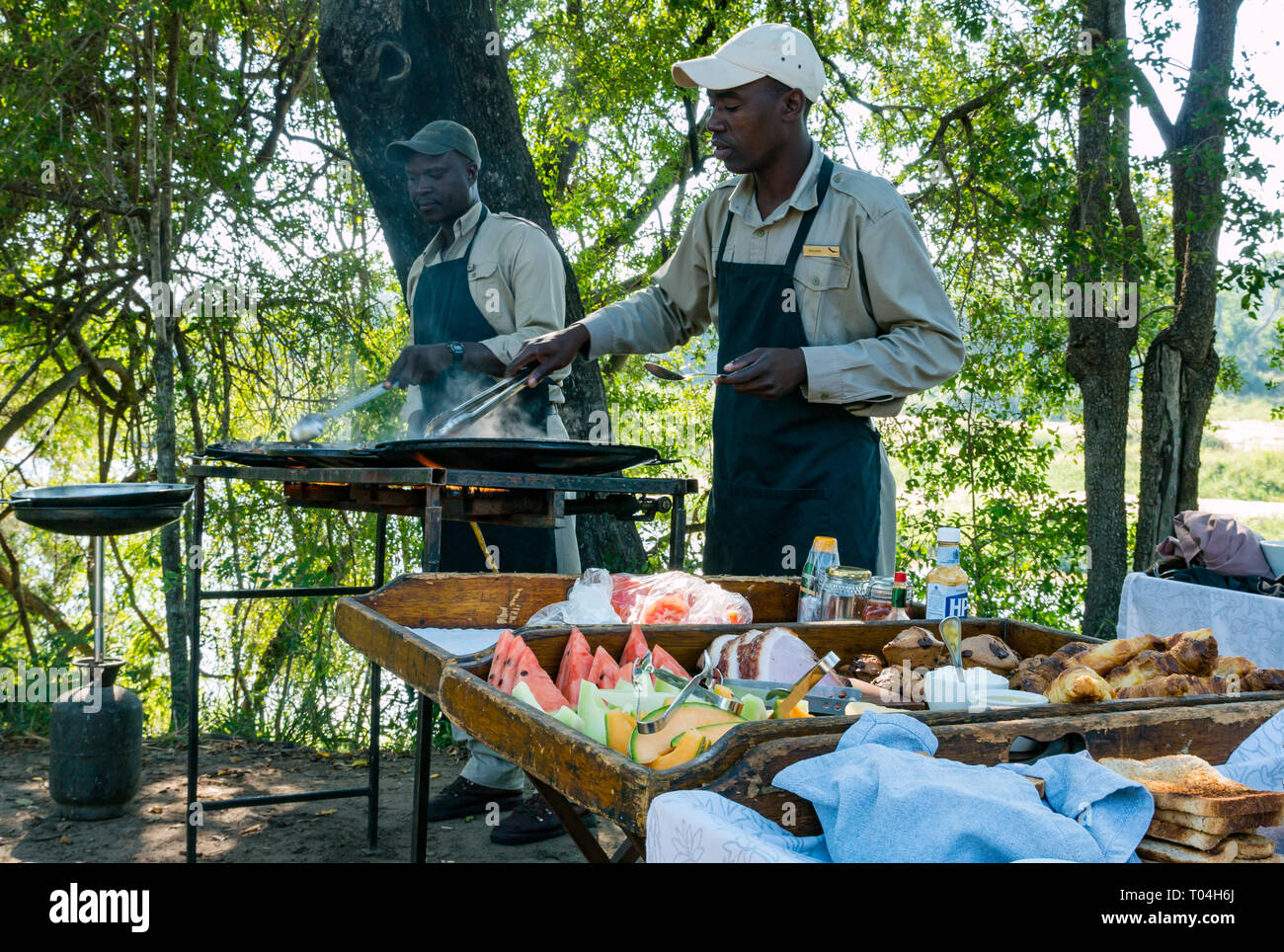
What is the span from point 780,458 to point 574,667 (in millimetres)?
1418

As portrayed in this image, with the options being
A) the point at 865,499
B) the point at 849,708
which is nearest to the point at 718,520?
the point at 865,499

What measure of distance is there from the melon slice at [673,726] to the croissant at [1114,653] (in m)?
0.75

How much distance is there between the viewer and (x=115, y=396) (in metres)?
9.38

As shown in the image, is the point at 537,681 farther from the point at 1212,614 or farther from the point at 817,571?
the point at 1212,614

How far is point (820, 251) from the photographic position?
10.6ft

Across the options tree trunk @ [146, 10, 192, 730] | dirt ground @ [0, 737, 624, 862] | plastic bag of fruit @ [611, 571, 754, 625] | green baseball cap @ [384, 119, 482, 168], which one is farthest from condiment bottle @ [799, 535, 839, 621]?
tree trunk @ [146, 10, 192, 730]

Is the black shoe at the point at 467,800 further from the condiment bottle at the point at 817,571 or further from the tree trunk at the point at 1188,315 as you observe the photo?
the tree trunk at the point at 1188,315

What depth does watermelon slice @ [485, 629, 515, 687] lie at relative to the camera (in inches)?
73.6

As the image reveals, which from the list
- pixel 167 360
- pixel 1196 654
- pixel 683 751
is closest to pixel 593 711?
pixel 683 751

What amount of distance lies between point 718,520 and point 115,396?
7642 millimetres

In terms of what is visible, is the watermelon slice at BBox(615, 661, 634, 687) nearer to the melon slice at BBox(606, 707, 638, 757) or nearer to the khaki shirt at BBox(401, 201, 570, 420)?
the melon slice at BBox(606, 707, 638, 757)

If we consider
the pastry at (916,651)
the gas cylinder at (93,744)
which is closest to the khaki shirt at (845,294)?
the pastry at (916,651)

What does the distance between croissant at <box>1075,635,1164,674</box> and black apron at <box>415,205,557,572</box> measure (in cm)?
232

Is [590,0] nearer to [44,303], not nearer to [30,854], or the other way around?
[44,303]
